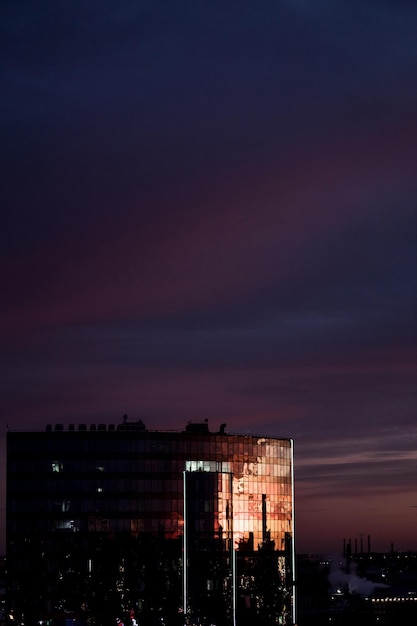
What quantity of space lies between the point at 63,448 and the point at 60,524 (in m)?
10.2

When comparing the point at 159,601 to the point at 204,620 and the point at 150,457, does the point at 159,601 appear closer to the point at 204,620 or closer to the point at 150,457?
the point at 204,620

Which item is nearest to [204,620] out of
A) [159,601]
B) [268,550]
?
[159,601]

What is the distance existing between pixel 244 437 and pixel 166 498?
60.6ft

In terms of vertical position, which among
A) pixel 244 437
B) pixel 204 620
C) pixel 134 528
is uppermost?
pixel 244 437

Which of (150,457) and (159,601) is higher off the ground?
(150,457)

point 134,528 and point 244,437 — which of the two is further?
point 244,437

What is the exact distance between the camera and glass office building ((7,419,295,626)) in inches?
7087

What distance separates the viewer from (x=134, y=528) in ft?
606

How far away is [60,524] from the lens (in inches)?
7180

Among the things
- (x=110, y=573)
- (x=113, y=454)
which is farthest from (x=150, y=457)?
(x=110, y=573)

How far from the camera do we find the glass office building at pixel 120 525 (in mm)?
180000

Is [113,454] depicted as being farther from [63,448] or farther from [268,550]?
[268,550]

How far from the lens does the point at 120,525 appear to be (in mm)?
184000

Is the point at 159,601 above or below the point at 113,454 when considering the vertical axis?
below
